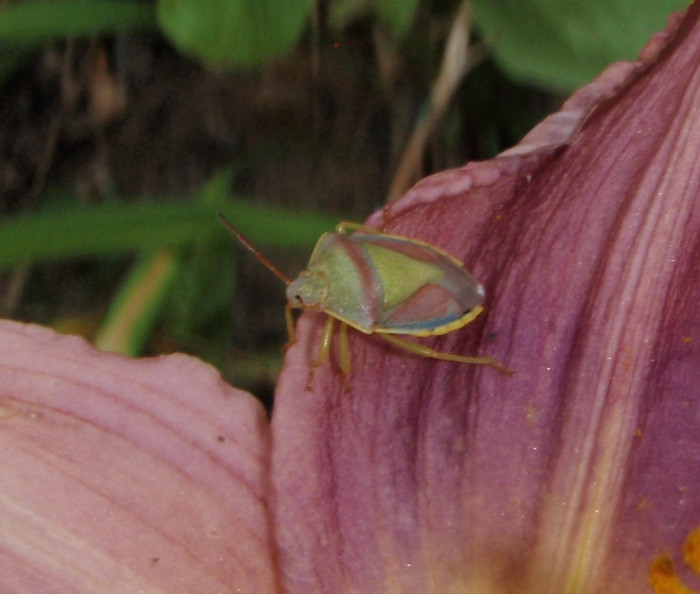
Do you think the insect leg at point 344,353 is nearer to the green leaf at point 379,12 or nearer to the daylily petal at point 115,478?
the daylily petal at point 115,478

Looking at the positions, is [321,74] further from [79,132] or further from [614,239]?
[614,239]

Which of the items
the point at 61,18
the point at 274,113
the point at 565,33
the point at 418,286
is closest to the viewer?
the point at 418,286

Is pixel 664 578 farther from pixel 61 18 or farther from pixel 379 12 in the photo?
pixel 61 18

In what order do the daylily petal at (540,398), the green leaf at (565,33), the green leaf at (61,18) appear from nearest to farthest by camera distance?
1. the daylily petal at (540,398)
2. the green leaf at (565,33)
3. the green leaf at (61,18)

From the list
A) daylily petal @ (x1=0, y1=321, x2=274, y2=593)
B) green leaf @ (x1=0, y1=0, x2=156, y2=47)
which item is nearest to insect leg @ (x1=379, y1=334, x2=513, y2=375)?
daylily petal @ (x1=0, y1=321, x2=274, y2=593)

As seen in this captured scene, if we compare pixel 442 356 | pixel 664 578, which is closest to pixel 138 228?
pixel 442 356

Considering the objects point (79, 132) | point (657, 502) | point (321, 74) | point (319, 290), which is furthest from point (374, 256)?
point (79, 132)

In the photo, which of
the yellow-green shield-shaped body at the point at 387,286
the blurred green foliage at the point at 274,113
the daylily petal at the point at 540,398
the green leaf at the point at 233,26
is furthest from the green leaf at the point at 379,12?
the daylily petal at the point at 540,398
